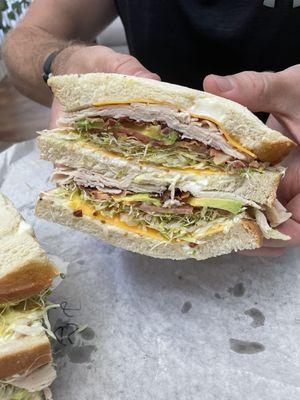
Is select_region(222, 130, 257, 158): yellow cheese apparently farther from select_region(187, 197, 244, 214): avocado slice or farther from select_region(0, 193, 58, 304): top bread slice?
select_region(0, 193, 58, 304): top bread slice

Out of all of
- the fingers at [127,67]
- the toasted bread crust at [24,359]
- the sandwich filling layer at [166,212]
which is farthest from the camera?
the fingers at [127,67]

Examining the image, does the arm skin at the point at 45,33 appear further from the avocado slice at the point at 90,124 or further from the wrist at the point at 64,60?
the avocado slice at the point at 90,124

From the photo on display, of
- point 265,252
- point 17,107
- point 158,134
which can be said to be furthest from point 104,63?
point 17,107

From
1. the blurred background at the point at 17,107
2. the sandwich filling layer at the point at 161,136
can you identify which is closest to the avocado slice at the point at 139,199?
the sandwich filling layer at the point at 161,136

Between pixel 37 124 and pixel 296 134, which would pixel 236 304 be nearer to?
pixel 296 134

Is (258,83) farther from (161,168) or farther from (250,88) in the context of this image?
(161,168)

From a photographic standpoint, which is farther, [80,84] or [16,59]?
[16,59]

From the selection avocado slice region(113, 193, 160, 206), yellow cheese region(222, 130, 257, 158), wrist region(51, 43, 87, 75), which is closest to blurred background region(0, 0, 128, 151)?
wrist region(51, 43, 87, 75)

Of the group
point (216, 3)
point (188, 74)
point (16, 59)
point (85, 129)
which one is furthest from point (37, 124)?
point (85, 129)
